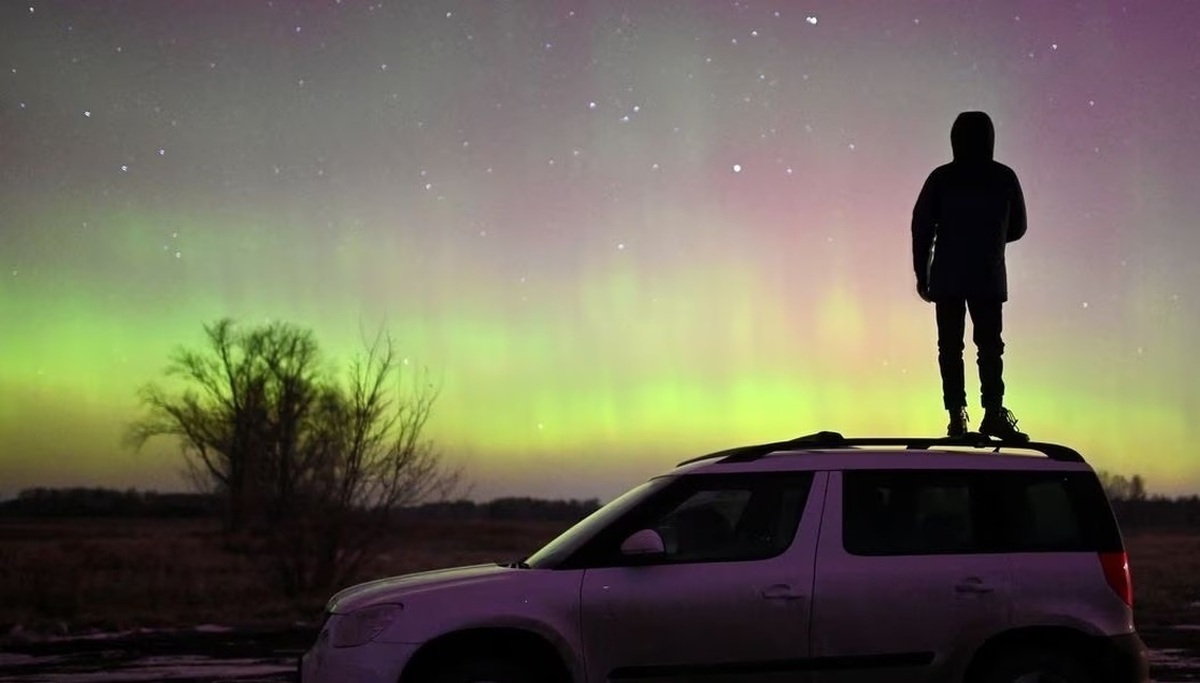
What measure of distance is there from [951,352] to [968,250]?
2.42ft

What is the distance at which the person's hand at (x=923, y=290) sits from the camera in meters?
8.81

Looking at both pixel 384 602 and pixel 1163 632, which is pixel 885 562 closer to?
pixel 384 602

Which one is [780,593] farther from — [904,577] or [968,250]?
[968,250]

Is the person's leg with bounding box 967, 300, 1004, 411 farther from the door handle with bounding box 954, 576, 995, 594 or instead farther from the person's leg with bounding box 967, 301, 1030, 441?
the door handle with bounding box 954, 576, 995, 594

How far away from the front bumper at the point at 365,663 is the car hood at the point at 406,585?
236mm

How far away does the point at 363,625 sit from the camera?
6.28 m

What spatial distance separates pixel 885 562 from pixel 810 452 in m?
0.72

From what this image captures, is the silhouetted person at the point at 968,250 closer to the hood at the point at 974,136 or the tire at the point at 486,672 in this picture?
the hood at the point at 974,136

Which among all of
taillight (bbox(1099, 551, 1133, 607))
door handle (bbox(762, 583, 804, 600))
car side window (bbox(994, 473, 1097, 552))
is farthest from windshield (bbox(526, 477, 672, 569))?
taillight (bbox(1099, 551, 1133, 607))

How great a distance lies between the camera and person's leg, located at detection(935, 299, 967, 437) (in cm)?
870

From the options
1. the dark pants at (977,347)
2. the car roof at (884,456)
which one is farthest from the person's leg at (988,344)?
the car roof at (884,456)

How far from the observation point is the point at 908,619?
6.29 meters

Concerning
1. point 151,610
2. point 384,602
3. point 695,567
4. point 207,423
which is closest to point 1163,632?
point 695,567

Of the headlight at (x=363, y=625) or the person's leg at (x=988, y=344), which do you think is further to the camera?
the person's leg at (x=988, y=344)
